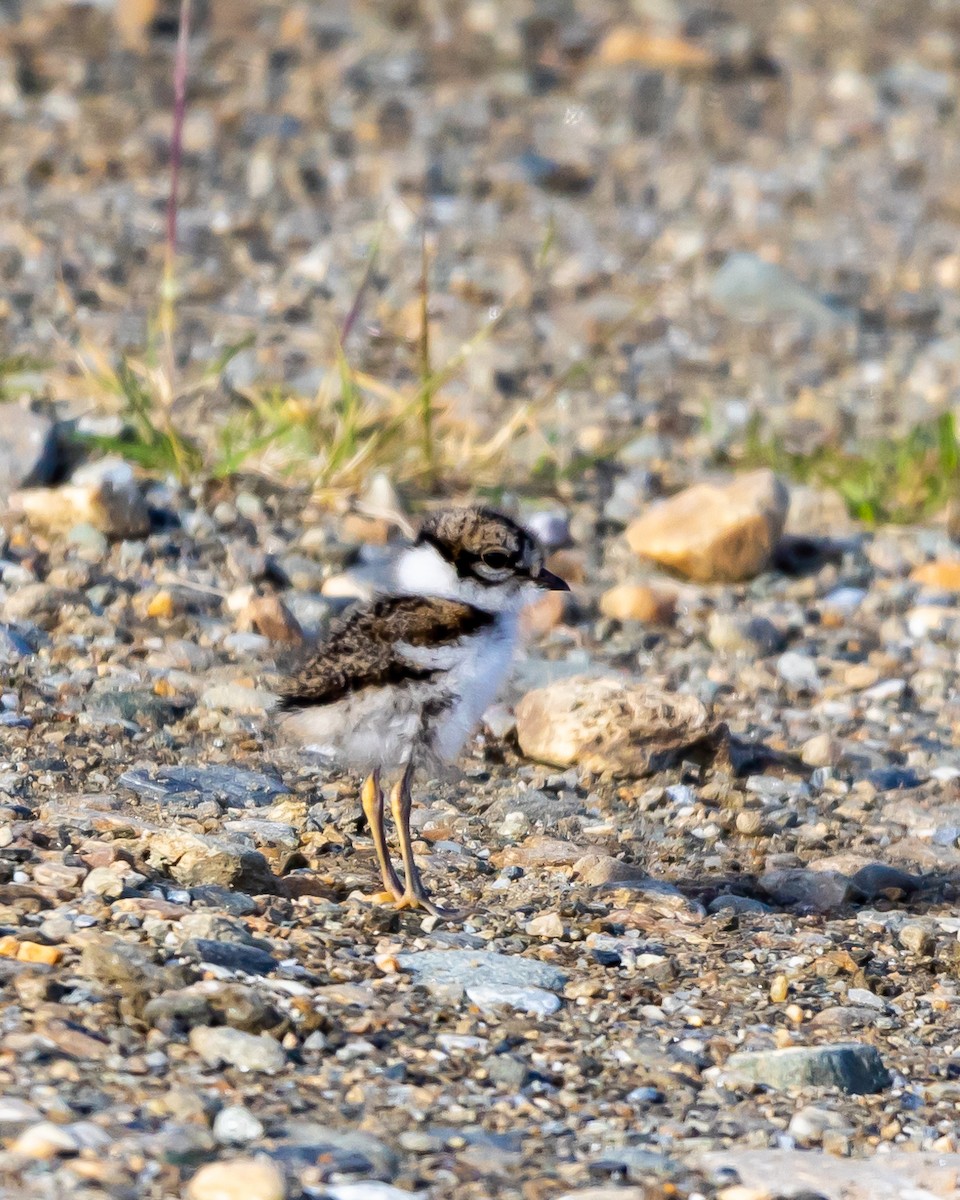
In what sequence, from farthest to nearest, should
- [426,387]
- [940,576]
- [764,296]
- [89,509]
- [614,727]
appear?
1. [764,296]
2. [940,576]
3. [426,387]
4. [89,509]
5. [614,727]

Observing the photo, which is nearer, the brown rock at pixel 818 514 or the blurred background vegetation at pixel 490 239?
the blurred background vegetation at pixel 490 239

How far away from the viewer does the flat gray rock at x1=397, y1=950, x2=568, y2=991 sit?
3.26 m

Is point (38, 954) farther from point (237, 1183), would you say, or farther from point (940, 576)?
point (940, 576)

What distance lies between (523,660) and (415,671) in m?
1.57

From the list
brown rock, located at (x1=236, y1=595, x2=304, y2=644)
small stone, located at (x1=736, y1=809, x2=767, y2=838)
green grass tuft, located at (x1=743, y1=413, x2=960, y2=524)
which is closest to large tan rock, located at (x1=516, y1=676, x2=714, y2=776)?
small stone, located at (x1=736, y1=809, x2=767, y2=838)

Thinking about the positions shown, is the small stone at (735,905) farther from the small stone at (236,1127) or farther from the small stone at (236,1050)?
the small stone at (236,1127)

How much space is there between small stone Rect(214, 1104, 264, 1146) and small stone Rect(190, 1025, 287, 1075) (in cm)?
17

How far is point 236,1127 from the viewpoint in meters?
2.63

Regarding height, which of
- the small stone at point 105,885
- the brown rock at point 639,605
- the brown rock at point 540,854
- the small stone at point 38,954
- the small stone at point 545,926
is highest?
the small stone at point 38,954

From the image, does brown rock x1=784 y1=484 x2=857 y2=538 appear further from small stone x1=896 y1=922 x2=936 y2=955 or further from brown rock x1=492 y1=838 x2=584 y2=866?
small stone x1=896 y1=922 x2=936 y2=955

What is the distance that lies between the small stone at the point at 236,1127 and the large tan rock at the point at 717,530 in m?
3.51

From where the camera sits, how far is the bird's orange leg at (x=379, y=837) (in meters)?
Result: 3.64

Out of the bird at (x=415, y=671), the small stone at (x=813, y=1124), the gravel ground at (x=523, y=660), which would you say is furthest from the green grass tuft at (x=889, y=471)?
the small stone at (x=813, y=1124)

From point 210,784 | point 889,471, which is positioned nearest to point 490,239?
point 889,471
